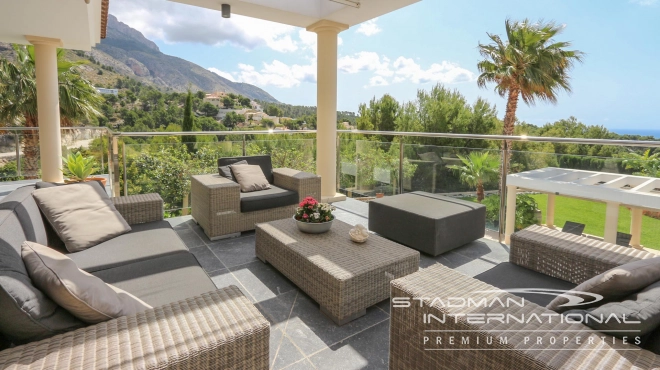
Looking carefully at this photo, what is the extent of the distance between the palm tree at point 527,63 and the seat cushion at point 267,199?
12.1 metres

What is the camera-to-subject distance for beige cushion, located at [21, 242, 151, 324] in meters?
1.14

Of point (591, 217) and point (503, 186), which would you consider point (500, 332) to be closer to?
point (591, 217)

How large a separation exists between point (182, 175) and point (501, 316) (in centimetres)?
423

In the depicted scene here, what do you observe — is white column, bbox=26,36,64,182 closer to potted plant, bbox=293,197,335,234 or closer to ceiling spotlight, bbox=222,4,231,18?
ceiling spotlight, bbox=222,4,231,18

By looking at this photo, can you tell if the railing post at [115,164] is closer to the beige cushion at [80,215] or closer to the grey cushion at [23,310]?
the beige cushion at [80,215]

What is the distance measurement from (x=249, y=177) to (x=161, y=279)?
2.33 meters

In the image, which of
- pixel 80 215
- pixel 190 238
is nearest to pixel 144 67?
pixel 190 238

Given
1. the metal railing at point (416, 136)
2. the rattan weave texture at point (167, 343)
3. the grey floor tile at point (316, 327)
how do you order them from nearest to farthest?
the rattan weave texture at point (167, 343) → the grey floor tile at point (316, 327) → the metal railing at point (416, 136)

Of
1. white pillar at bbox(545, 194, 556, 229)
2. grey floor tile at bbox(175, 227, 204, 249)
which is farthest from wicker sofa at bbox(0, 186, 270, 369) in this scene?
white pillar at bbox(545, 194, 556, 229)

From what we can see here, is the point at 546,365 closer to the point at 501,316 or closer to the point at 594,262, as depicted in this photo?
the point at 501,316

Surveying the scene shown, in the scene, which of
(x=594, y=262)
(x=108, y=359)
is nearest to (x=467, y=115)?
(x=594, y=262)

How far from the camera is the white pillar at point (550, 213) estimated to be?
10.5 ft

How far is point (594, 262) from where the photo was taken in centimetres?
178

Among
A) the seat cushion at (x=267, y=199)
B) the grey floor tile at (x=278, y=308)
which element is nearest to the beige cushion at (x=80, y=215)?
the grey floor tile at (x=278, y=308)
